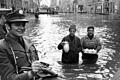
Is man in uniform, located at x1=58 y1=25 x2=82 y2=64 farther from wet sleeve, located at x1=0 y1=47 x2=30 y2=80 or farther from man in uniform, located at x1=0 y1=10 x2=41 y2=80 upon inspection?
wet sleeve, located at x1=0 y1=47 x2=30 y2=80

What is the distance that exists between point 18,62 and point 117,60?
8.86 meters

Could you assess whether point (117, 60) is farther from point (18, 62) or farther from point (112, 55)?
point (18, 62)

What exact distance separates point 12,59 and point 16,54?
0.29ft

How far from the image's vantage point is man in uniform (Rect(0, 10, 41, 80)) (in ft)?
9.25

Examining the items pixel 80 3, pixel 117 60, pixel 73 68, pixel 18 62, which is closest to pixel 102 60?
pixel 117 60

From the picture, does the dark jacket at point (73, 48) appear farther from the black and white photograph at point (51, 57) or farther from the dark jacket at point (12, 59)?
the dark jacket at point (12, 59)

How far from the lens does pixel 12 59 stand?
9.49ft

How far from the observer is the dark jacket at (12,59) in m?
2.82

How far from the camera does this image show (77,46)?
8.98 metres

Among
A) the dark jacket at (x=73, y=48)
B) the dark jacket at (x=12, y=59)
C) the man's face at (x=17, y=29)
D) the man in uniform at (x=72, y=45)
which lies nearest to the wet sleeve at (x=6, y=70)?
the dark jacket at (x=12, y=59)

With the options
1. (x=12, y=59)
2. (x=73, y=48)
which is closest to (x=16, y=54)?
(x=12, y=59)

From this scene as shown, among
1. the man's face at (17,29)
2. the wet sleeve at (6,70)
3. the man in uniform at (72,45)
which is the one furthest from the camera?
the man in uniform at (72,45)

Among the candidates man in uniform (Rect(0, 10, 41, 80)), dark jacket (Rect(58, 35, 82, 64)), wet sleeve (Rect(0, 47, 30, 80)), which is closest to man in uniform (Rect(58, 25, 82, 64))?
dark jacket (Rect(58, 35, 82, 64))

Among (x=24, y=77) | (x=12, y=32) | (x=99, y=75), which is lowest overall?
(x=99, y=75)
